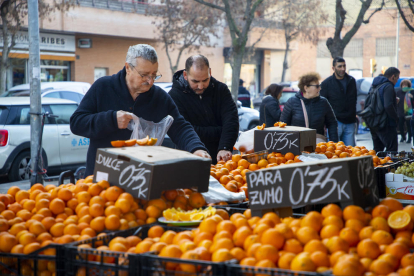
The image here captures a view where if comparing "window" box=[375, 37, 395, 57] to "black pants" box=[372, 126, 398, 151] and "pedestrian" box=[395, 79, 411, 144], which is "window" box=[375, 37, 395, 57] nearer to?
"pedestrian" box=[395, 79, 411, 144]

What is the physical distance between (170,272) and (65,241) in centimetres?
57

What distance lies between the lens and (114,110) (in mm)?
3545

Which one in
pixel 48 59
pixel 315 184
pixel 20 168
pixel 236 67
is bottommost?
pixel 20 168

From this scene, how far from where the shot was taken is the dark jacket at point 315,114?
6191 mm

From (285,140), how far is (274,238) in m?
2.47

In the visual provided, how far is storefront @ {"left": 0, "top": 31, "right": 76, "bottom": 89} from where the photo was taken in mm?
18703

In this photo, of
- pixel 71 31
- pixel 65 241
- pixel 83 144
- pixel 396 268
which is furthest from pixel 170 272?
pixel 71 31

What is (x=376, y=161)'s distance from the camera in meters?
4.15

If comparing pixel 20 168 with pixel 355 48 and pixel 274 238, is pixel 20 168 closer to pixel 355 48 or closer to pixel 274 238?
pixel 274 238

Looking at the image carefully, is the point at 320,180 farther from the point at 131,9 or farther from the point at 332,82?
the point at 131,9

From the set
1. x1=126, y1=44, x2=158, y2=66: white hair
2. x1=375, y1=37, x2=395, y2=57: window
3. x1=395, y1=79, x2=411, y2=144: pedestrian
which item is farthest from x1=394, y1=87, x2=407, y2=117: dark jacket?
x1=375, y1=37, x2=395, y2=57: window

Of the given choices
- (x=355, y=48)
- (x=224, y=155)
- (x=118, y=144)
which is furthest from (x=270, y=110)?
(x=355, y=48)

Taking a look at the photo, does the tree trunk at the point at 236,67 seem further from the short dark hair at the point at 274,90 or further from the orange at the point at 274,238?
the orange at the point at 274,238

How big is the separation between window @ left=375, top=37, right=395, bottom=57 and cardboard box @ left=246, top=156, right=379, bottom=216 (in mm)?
43977
